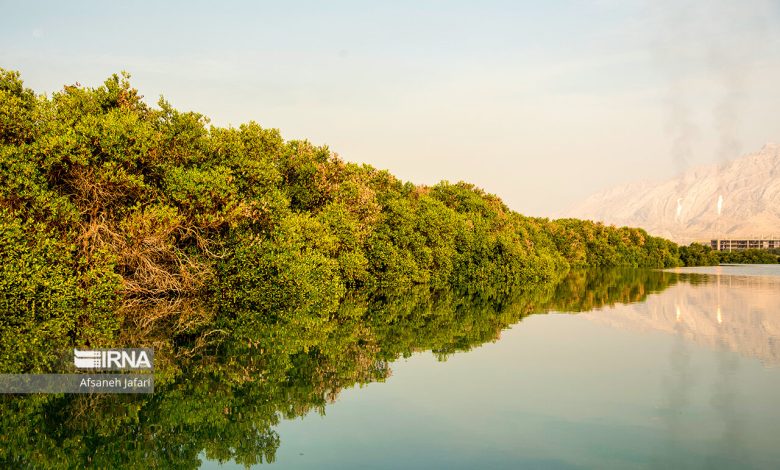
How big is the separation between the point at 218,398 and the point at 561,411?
288 inches

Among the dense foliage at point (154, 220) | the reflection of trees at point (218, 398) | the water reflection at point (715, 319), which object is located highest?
the dense foliage at point (154, 220)

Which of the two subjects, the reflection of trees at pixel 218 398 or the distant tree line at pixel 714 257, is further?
the distant tree line at pixel 714 257

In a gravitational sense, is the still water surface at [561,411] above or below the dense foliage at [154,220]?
below

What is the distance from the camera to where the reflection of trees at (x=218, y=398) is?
1081 cm

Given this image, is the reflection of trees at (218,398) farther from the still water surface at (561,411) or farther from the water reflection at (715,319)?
the water reflection at (715,319)

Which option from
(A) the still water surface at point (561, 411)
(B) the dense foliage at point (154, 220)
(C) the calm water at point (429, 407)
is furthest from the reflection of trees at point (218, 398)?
(B) the dense foliage at point (154, 220)

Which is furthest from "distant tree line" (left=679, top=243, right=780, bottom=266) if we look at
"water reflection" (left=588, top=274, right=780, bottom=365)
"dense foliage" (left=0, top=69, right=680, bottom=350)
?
"dense foliage" (left=0, top=69, right=680, bottom=350)

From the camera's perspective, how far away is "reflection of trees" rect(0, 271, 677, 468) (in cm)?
1081

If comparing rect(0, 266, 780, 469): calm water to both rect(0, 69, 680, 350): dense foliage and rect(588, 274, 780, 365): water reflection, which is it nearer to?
rect(588, 274, 780, 365): water reflection

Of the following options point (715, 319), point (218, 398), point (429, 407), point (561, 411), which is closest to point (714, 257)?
point (715, 319)

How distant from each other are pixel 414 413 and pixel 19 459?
23.5 feet

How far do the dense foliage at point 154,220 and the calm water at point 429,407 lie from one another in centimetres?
527

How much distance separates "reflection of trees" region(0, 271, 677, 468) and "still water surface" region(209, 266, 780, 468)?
0.67 m

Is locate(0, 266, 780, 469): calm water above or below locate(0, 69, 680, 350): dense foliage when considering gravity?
below
